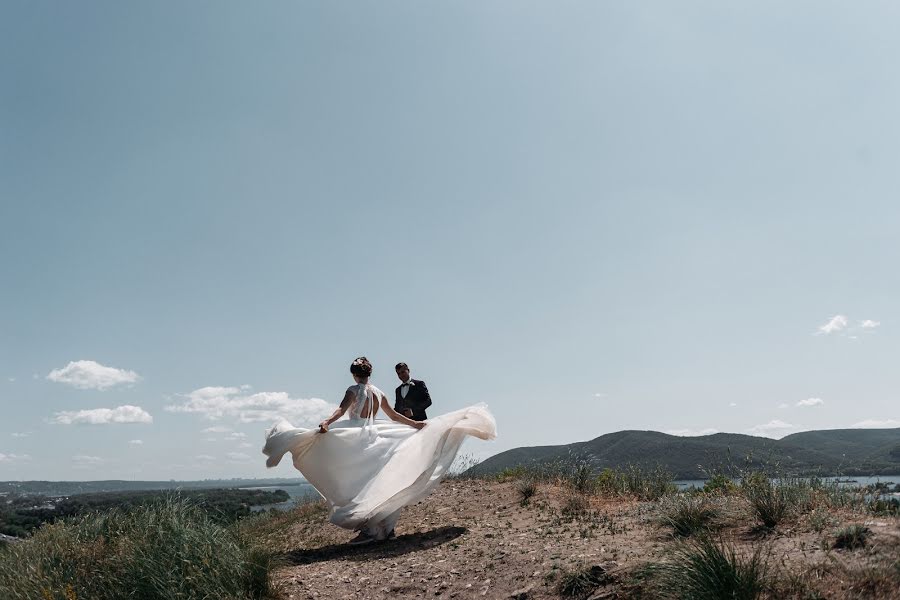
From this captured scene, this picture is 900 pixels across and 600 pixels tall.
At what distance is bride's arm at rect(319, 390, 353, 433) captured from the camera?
8641 mm

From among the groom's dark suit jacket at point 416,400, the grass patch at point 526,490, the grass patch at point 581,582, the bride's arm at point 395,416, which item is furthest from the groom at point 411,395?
the grass patch at point 581,582

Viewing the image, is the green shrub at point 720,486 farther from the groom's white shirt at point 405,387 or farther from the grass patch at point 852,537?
the groom's white shirt at point 405,387

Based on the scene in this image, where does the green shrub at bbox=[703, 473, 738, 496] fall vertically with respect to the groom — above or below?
below

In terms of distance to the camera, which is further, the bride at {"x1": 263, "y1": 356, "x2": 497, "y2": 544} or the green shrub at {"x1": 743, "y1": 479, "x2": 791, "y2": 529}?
the bride at {"x1": 263, "y1": 356, "x2": 497, "y2": 544}

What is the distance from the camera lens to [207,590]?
20.1ft

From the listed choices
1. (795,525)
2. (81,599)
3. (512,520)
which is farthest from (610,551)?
(81,599)

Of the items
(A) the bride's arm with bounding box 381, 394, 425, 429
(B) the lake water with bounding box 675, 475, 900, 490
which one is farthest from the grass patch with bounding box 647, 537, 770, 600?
(A) the bride's arm with bounding box 381, 394, 425, 429

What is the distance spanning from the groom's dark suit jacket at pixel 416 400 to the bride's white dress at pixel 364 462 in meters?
1.73

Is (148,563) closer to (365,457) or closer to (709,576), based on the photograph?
(365,457)

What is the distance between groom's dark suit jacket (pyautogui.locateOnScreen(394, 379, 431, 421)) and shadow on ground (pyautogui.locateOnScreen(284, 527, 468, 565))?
220cm

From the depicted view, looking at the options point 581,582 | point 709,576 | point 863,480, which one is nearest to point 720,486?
point 863,480

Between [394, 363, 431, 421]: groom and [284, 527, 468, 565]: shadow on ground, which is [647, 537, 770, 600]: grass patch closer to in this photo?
[284, 527, 468, 565]: shadow on ground

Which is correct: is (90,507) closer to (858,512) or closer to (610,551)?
(610,551)

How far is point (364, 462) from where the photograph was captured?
8.84m
